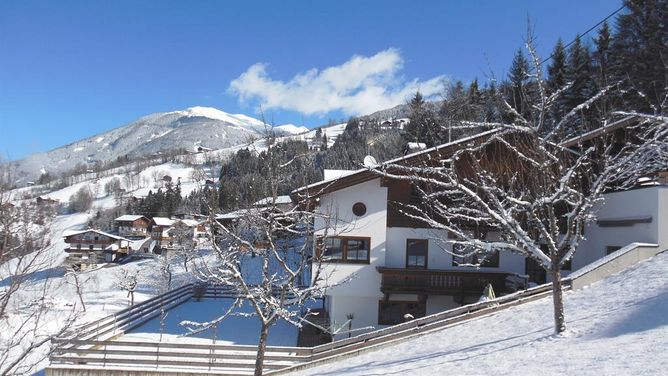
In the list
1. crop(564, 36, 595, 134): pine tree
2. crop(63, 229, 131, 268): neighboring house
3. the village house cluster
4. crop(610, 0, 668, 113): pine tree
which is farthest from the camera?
crop(63, 229, 131, 268): neighboring house

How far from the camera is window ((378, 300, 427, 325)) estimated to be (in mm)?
21266

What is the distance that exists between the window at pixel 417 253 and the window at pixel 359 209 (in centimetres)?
232

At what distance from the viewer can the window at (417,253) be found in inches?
834

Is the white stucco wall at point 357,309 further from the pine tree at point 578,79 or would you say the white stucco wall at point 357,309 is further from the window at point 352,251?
the pine tree at point 578,79

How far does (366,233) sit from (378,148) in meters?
26.3

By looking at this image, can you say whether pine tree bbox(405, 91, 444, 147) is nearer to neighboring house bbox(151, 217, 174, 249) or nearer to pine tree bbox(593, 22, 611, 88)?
pine tree bbox(593, 22, 611, 88)

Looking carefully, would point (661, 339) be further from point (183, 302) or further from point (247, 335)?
point (183, 302)

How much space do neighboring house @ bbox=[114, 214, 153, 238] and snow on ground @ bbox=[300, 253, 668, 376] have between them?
10866cm

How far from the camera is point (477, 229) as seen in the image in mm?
21203

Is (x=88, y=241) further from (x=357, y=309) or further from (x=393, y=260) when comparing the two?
(x=393, y=260)

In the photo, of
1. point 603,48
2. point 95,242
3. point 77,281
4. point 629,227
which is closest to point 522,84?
point 629,227

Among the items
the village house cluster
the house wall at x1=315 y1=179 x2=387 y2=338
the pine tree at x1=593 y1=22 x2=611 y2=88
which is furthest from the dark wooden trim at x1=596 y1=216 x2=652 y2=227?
the village house cluster

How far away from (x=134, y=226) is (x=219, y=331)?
329 ft

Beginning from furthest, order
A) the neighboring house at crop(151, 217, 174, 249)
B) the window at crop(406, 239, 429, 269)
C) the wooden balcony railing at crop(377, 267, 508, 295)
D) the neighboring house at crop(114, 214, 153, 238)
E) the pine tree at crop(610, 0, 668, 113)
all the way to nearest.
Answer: the neighboring house at crop(114, 214, 153, 238)
the neighboring house at crop(151, 217, 174, 249)
the pine tree at crop(610, 0, 668, 113)
the window at crop(406, 239, 429, 269)
the wooden balcony railing at crop(377, 267, 508, 295)
